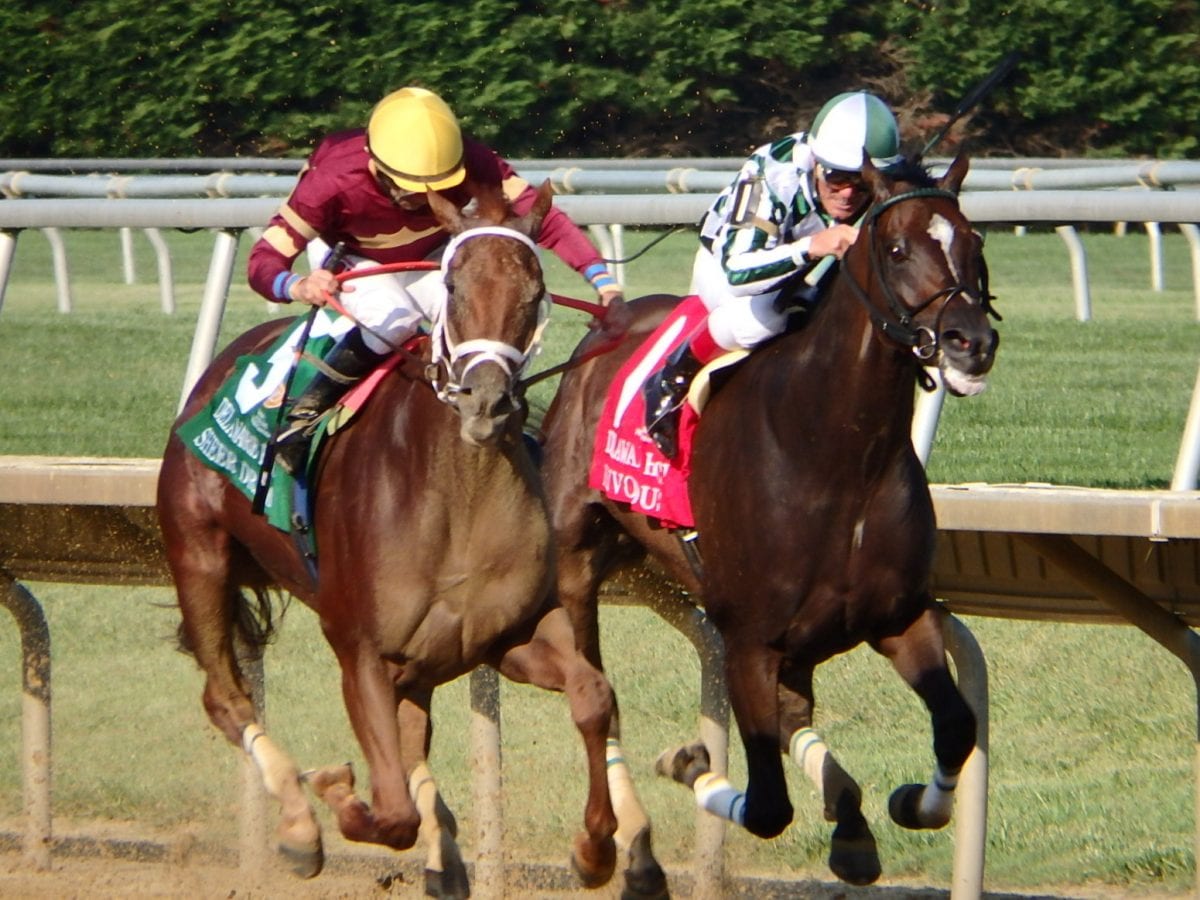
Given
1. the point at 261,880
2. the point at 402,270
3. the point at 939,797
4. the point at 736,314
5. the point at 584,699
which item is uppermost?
the point at 402,270

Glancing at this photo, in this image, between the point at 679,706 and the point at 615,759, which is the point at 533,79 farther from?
the point at 615,759

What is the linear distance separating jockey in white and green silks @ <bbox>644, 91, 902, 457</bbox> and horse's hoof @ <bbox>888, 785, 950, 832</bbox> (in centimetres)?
100

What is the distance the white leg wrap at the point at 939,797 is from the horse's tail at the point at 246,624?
1.85 m

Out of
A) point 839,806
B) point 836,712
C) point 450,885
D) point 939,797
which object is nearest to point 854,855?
point 839,806

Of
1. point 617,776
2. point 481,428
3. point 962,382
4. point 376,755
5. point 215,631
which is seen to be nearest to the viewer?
point 481,428

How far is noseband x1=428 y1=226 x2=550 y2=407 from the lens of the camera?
13.5 feet

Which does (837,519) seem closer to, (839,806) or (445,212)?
(839,806)

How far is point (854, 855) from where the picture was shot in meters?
4.94

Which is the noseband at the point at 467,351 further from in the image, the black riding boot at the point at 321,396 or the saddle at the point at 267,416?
the black riding boot at the point at 321,396

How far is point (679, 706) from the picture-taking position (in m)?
7.52

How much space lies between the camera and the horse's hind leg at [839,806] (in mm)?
4941

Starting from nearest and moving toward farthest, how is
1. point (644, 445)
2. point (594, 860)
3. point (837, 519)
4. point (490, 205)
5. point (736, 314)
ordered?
point (490, 205), point (594, 860), point (837, 519), point (736, 314), point (644, 445)

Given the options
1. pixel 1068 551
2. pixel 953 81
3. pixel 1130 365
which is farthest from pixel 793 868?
pixel 953 81

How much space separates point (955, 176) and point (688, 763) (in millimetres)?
1685
